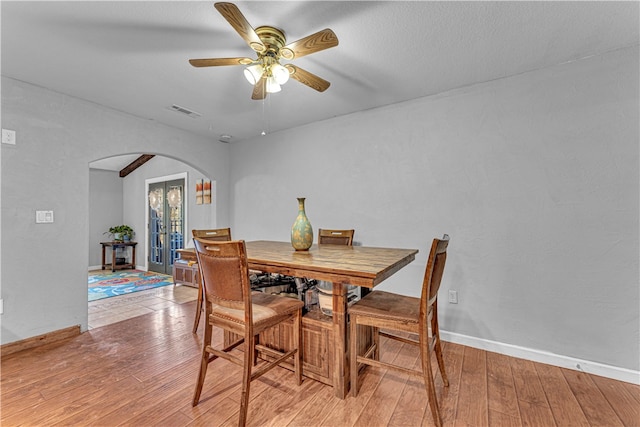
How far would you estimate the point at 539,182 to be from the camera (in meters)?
2.38

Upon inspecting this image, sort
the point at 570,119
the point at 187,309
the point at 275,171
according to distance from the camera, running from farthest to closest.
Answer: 1. the point at 275,171
2. the point at 187,309
3. the point at 570,119

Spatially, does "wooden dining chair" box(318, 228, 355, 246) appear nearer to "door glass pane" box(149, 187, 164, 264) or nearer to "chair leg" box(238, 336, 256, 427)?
"chair leg" box(238, 336, 256, 427)

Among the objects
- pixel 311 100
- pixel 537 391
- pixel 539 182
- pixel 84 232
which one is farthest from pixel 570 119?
pixel 84 232

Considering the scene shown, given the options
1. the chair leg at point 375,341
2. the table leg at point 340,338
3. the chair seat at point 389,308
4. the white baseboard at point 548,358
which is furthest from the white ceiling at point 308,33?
the white baseboard at point 548,358

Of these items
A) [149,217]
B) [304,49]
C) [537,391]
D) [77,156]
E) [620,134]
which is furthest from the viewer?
[149,217]

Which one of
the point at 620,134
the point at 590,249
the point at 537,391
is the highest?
the point at 620,134

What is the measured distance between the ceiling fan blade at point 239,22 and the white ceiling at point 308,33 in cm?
21

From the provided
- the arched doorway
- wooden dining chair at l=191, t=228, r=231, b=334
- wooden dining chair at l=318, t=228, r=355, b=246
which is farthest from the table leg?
the arched doorway

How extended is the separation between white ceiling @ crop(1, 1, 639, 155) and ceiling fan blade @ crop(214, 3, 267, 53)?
0.67 feet

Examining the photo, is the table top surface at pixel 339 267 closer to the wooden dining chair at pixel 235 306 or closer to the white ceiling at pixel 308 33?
the wooden dining chair at pixel 235 306

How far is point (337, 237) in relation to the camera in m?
2.98

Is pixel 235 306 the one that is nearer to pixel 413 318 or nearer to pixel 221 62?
pixel 413 318

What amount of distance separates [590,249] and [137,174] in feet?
26.5

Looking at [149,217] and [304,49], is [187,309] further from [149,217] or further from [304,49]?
[149,217]
